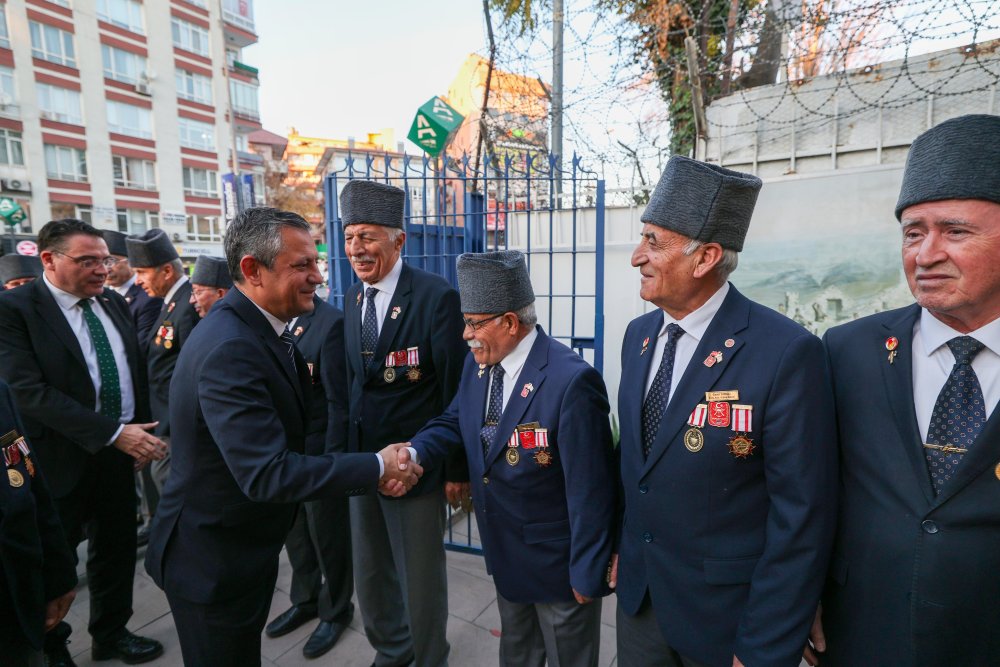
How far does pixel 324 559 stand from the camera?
278cm

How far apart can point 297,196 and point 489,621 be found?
103 ft

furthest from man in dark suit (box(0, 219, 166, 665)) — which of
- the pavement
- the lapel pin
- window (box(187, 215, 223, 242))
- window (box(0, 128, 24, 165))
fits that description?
window (box(187, 215, 223, 242))

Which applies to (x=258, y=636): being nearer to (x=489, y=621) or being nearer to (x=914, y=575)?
(x=489, y=621)

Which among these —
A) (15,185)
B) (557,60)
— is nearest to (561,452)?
(557,60)

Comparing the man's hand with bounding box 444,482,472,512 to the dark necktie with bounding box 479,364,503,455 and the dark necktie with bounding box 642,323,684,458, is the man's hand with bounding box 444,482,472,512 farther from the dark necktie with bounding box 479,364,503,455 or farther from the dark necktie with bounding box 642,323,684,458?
the dark necktie with bounding box 642,323,684,458

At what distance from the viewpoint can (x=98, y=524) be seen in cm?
276

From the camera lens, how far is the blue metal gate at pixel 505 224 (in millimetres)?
3299

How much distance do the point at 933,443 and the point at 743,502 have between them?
47 centimetres

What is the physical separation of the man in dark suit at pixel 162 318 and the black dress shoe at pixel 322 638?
1.54 meters

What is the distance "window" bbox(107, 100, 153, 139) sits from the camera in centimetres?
2462

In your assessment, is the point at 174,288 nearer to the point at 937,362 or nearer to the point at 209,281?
the point at 209,281

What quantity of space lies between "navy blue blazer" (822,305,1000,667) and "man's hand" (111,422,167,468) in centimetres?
306

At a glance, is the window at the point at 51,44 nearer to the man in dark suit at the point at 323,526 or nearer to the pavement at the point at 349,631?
the pavement at the point at 349,631

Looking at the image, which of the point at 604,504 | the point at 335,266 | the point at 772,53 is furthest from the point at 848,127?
the point at 335,266
